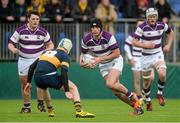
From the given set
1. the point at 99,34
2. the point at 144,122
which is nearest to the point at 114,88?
the point at 99,34

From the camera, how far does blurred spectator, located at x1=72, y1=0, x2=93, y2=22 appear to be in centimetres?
2729

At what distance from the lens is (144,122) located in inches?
645

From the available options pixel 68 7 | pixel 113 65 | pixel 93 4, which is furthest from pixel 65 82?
pixel 93 4

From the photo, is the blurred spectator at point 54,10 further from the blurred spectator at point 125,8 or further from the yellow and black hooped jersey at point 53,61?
the yellow and black hooped jersey at point 53,61

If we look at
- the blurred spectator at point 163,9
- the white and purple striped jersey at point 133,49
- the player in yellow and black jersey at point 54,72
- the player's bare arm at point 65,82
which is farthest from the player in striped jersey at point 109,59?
the blurred spectator at point 163,9

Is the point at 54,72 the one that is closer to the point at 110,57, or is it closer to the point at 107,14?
the point at 110,57

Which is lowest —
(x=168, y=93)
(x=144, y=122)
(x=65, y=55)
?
(x=168, y=93)

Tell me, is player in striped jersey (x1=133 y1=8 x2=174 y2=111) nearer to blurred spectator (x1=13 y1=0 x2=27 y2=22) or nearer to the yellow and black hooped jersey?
the yellow and black hooped jersey

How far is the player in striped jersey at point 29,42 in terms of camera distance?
67.0ft

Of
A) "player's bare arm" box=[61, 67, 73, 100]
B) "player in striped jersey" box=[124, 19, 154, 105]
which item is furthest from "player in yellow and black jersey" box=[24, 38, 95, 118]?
"player in striped jersey" box=[124, 19, 154, 105]

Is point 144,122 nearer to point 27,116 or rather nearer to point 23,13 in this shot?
point 27,116

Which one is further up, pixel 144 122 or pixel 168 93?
pixel 144 122

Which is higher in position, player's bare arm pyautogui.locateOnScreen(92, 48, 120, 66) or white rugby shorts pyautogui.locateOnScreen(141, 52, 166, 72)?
player's bare arm pyautogui.locateOnScreen(92, 48, 120, 66)

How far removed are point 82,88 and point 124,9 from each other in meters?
3.33
